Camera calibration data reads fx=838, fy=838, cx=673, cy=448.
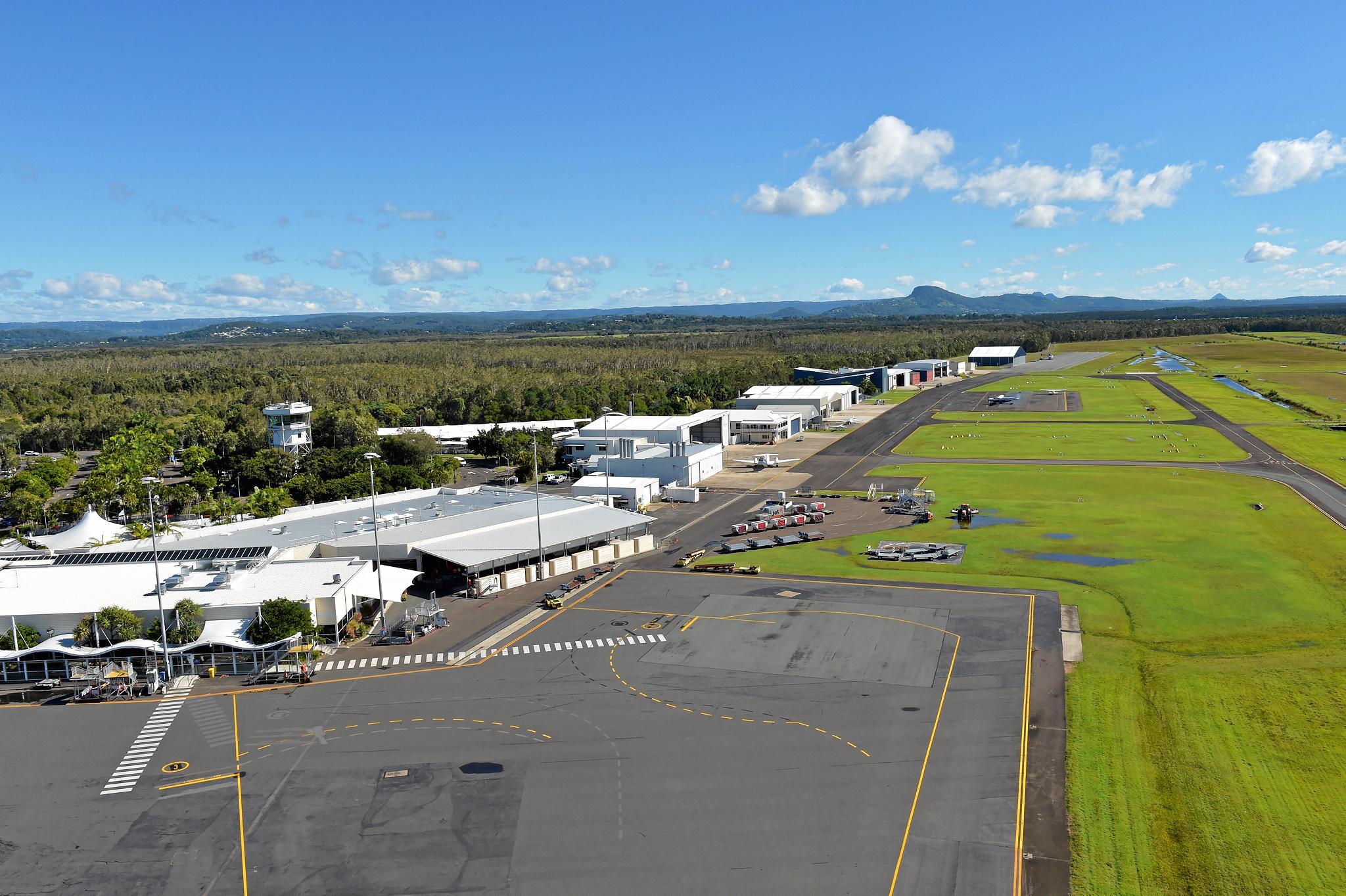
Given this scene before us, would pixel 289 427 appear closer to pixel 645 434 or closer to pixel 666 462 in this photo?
pixel 645 434

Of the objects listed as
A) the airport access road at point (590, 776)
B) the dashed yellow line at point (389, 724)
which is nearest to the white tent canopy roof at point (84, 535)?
the airport access road at point (590, 776)

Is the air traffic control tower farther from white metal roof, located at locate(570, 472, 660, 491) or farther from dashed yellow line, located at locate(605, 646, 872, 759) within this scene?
dashed yellow line, located at locate(605, 646, 872, 759)

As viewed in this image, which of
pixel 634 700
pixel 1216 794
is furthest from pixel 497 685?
pixel 1216 794

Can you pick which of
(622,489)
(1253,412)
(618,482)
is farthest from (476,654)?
(1253,412)

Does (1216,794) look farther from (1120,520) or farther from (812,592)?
(1120,520)

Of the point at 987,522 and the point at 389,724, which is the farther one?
the point at 987,522
